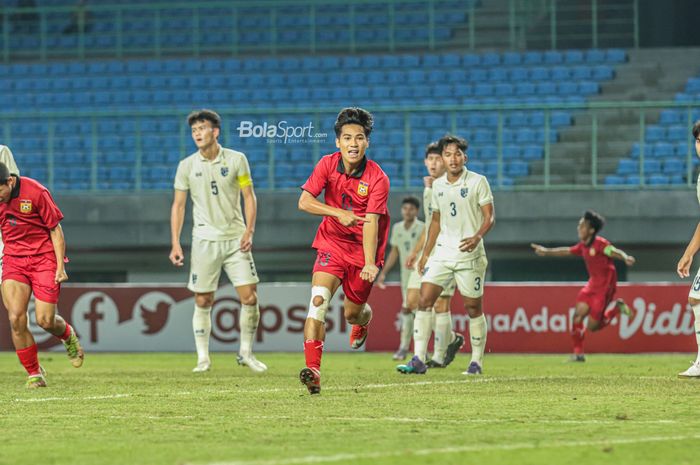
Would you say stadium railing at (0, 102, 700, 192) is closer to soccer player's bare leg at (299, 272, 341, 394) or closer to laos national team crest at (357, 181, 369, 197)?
laos national team crest at (357, 181, 369, 197)

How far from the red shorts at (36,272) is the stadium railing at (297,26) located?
53.5 feet

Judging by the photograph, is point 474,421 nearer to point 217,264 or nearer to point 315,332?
point 315,332

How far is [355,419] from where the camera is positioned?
8.27 m

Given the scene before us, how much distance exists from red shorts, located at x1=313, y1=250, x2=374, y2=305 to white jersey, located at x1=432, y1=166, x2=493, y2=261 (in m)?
2.88

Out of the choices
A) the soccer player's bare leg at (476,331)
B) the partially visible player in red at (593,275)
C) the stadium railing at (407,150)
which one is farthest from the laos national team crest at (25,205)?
the stadium railing at (407,150)

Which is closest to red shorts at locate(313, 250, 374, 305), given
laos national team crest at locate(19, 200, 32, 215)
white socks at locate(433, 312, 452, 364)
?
laos national team crest at locate(19, 200, 32, 215)

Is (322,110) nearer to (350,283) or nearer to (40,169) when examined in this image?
(40,169)

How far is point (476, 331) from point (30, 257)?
437 centimetres

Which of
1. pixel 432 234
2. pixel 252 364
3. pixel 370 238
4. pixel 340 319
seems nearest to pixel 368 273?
pixel 370 238

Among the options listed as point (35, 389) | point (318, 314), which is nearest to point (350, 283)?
point (318, 314)

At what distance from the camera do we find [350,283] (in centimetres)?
1041

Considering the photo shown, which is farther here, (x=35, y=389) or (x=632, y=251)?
(x=632, y=251)

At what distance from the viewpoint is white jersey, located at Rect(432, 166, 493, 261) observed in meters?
13.2

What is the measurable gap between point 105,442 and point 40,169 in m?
19.4
